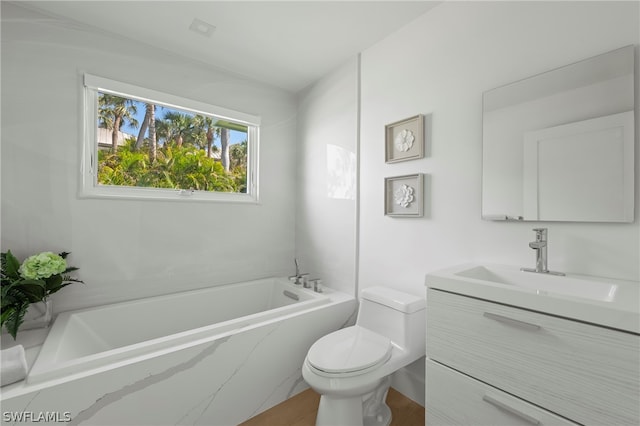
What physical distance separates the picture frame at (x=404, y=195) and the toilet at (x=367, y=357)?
521mm

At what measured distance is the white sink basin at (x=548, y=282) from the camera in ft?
3.45

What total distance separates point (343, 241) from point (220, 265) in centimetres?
107

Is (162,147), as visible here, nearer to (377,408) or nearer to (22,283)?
(22,283)

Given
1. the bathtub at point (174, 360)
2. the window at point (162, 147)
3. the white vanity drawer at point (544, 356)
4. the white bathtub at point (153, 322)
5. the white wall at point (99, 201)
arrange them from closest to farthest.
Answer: the white vanity drawer at point (544, 356)
the bathtub at point (174, 360)
the white bathtub at point (153, 322)
the white wall at point (99, 201)
the window at point (162, 147)

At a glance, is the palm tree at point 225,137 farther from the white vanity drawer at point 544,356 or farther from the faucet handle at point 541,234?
the faucet handle at point 541,234

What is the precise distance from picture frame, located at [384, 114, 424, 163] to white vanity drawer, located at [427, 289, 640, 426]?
0.96 meters

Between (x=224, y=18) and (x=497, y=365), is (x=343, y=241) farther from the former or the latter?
(x=224, y=18)

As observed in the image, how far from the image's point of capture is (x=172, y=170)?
7.44 feet

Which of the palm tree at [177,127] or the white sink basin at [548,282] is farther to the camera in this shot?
the palm tree at [177,127]

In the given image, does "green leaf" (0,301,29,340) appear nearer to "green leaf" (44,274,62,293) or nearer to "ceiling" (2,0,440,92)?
"green leaf" (44,274,62,293)

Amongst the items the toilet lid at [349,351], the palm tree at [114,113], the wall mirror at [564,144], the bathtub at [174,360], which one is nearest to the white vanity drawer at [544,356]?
the toilet lid at [349,351]

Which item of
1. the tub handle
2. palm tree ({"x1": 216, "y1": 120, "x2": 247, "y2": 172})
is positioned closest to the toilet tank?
the tub handle

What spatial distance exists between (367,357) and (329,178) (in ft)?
4.88

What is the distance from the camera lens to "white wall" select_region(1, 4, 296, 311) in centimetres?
167
